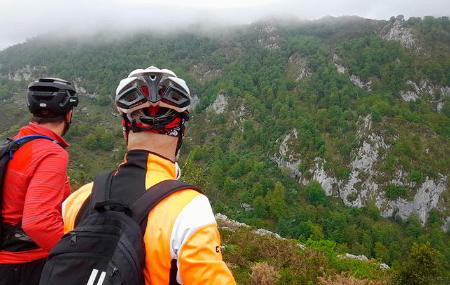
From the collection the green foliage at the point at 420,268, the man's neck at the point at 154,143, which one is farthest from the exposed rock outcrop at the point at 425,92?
the man's neck at the point at 154,143

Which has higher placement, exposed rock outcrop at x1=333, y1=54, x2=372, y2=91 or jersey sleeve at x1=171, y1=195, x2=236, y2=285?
jersey sleeve at x1=171, y1=195, x2=236, y2=285

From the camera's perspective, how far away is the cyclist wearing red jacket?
3.21 m

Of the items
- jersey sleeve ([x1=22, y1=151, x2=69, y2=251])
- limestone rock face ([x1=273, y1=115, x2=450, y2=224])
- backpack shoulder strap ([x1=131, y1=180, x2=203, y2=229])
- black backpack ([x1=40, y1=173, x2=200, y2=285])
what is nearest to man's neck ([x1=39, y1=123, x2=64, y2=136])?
jersey sleeve ([x1=22, y1=151, x2=69, y2=251])

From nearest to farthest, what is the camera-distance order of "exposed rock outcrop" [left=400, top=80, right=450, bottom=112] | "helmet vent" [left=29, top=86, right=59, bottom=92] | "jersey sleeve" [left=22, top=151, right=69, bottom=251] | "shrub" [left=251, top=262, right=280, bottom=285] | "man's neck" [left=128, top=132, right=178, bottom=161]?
1. "man's neck" [left=128, top=132, right=178, bottom=161]
2. "jersey sleeve" [left=22, top=151, right=69, bottom=251]
3. "helmet vent" [left=29, top=86, right=59, bottom=92]
4. "shrub" [left=251, top=262, right=280, bottom=285]
5. "exposed rock outcrop" [left=400, top=80, right=450, bottom=112]

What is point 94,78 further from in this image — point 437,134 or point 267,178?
point 437,134

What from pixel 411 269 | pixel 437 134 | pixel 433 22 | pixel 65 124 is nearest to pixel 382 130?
pixel 437 134

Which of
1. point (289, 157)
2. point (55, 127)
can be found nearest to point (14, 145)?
point (55, 127)

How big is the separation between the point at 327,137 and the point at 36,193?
139 metres

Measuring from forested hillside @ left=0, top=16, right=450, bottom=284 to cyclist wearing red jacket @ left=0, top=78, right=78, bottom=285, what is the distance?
6765 centimetres

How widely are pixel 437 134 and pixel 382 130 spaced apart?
17447mm

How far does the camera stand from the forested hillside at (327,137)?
97.5m

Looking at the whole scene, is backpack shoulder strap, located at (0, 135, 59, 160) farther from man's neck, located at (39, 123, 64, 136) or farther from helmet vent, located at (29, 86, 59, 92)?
helmet vent, located at (29, 86, 59, 92)

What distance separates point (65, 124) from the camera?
3.92 m

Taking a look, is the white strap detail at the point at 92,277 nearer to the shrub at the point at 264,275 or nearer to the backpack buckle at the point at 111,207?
the backpack buckle at the point at 111,207
